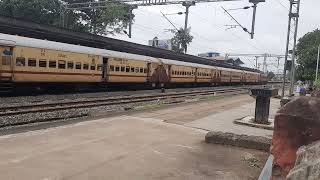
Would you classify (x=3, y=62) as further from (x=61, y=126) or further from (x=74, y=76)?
(x=61, y=126)

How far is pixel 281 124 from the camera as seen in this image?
25.6 ft

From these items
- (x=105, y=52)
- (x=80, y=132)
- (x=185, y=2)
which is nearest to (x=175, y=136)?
(x=80, y=132)

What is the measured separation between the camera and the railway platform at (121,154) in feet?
26.1

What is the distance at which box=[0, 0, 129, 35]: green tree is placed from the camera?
216 ft

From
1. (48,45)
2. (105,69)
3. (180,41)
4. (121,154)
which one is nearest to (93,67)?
(105,69)

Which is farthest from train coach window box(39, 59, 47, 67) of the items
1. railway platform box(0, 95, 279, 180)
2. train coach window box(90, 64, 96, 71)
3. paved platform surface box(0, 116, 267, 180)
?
paved platform surface box(0, 116, 267, 180)

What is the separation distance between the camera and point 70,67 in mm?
25094

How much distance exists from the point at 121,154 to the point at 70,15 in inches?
2525

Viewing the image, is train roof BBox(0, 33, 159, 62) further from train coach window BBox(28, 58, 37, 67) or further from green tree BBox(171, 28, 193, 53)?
green tree BBox(171, 28, 193, 53)

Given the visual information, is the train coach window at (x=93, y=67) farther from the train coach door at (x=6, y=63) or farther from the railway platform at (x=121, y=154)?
the railway platform at (x=121, y=154)

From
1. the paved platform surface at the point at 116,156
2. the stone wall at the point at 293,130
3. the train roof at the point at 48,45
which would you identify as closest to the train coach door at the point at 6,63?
the train roof at the point at 48,45

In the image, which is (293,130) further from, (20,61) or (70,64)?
(70,64)

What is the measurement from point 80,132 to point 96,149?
7.66 feet

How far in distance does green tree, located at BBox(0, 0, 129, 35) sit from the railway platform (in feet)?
170
